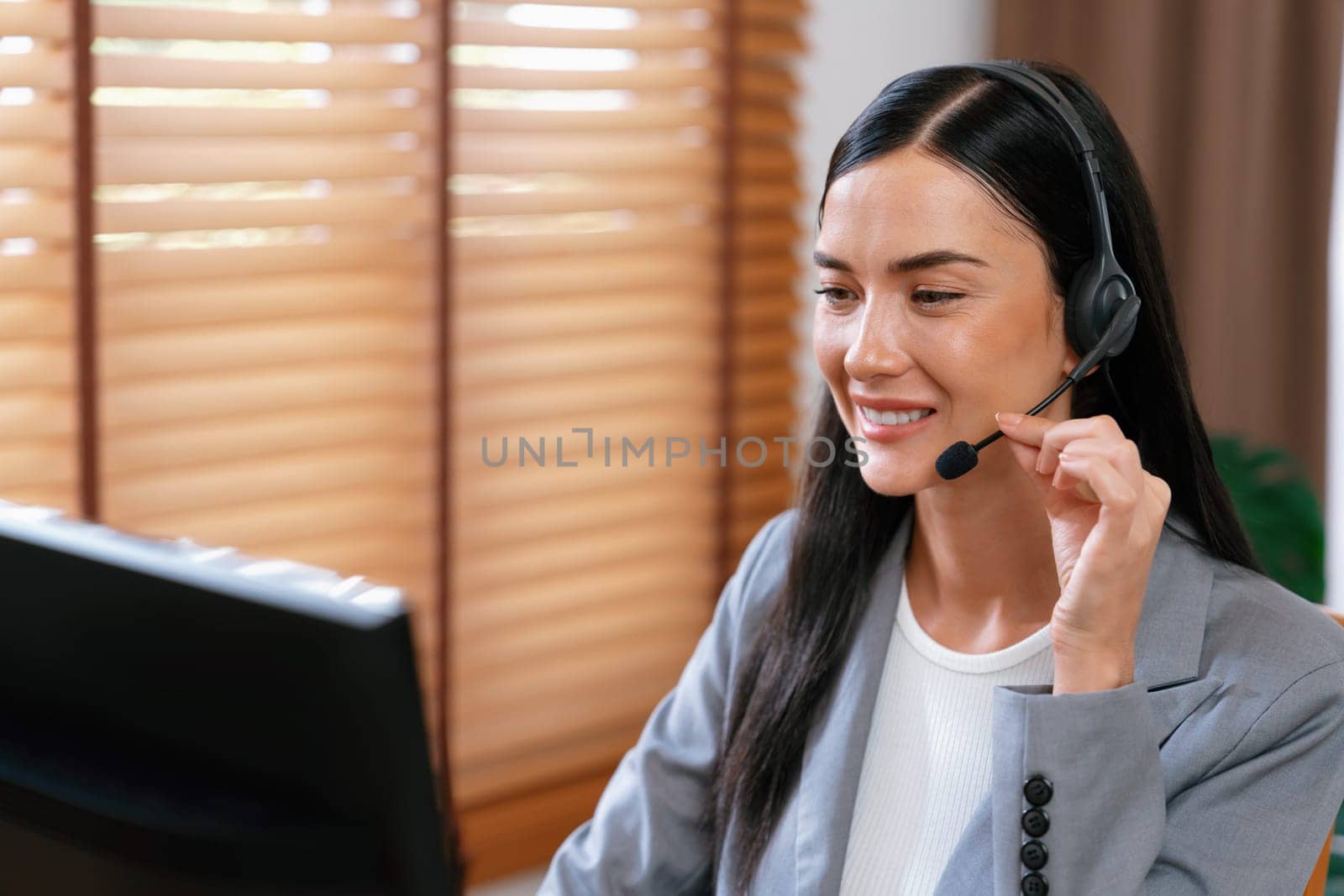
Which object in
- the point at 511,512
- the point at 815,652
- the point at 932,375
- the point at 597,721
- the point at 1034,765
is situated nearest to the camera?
the point at 1034,765

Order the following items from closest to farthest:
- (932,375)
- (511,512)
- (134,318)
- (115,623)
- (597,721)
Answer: (115,623) < (932,375) < (134,318) < (511,512) < (597,721)

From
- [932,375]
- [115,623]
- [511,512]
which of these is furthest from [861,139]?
[511,512]

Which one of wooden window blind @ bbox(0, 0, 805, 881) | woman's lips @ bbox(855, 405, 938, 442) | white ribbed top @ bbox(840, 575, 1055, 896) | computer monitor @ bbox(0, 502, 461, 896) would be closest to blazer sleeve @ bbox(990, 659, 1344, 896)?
white ribbed top @ bbox(840, 575, 1055, 896)

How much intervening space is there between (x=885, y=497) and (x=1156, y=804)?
48 centimetres

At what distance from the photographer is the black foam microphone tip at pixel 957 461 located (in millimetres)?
1293

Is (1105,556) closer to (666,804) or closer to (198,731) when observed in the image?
(666,804)

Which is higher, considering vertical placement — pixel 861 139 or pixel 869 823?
pixel 861 139

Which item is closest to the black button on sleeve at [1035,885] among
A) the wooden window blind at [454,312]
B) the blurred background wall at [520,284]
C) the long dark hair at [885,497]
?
the long dark hair at [885,497]

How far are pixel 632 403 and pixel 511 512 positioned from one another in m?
0.29

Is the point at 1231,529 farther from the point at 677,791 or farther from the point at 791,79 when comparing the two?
the point at 791,79

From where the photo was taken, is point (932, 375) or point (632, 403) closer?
point (932, 375)

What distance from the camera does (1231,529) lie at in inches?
54.2

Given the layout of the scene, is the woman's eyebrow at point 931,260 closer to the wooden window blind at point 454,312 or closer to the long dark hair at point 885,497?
the long dark hair at point 885,497

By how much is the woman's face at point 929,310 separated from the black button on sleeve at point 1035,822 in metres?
0.31
